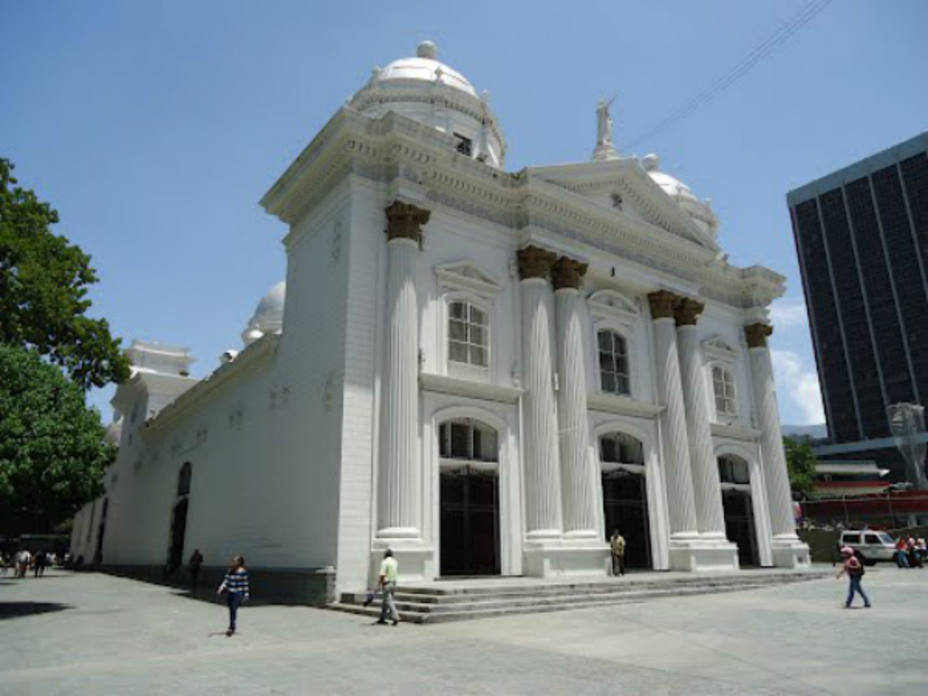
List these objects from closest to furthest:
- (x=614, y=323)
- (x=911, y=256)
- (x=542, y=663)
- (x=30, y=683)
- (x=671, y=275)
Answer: (x=30, y=683)
(x=542, y=663)
(x=614, y=323)
(x=671, y=275)
(x=911, y=256)

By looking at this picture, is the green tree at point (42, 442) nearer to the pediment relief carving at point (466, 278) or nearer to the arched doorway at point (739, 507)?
the pediment relief carving at point (466, 278)

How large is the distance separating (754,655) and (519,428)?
11.0m

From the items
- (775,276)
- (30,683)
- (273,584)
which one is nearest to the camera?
(30,683)

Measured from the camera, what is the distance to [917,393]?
105 meters

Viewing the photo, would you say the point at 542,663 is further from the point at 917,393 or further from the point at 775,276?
the point at 917,393

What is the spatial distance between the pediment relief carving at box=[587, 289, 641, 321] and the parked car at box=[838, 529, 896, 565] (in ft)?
53.2

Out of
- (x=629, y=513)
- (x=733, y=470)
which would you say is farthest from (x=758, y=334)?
(x=629, y=513)

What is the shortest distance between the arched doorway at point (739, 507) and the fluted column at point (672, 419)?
11.5ft

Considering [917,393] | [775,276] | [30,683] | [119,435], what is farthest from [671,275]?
[917,393]

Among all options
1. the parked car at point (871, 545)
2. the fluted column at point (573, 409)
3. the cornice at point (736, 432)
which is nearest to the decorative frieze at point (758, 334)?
the cornice at point (736, 432)

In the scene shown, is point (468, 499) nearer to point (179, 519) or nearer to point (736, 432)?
point (736, 432)

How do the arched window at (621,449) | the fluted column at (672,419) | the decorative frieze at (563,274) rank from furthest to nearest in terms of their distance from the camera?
the fluted column at (672,419) → the arched window at (621,449) → the decorative frieze at (563,274)

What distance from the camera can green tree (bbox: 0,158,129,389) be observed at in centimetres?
1502

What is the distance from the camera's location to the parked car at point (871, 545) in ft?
100
